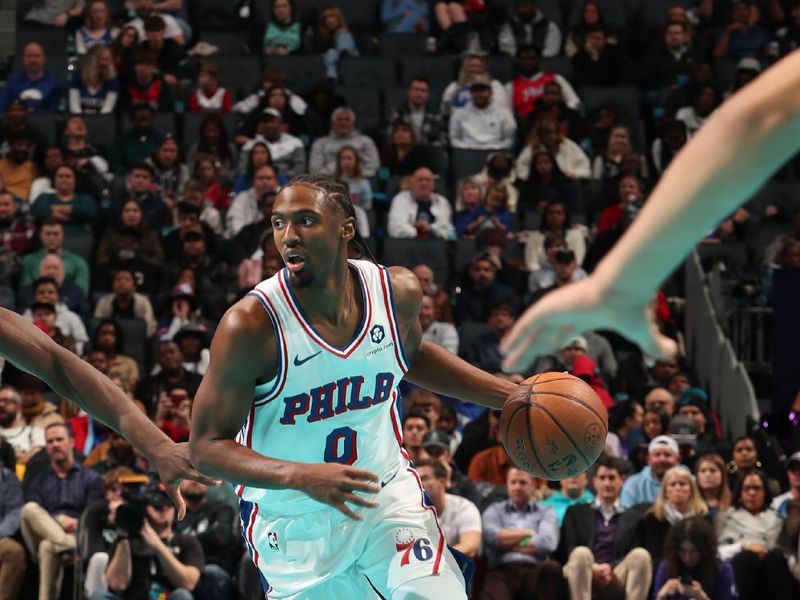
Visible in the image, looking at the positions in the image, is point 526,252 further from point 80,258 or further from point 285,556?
point 285,556

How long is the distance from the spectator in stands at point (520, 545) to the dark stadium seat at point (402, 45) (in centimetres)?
739

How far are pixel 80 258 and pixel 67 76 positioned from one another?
10.7ft

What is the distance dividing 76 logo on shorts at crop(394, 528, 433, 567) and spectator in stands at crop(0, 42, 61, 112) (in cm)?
1112

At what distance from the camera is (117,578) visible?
898cm

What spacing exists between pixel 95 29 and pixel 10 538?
25.0 ft

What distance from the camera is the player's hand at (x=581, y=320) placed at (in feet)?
7.22

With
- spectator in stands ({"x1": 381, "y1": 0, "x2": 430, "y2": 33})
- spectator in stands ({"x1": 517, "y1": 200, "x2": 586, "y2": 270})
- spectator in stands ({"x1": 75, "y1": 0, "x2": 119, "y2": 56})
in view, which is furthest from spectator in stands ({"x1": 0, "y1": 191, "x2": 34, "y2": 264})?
spectator in stands ({"x1": 381, "y1": 0, "x2": 430, "y2": 33})

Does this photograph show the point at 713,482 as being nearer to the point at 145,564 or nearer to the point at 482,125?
the point at 145,564

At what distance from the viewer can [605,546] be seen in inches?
378

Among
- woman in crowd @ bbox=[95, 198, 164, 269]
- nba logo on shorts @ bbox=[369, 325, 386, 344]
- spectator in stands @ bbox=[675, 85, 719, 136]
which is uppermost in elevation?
spectator in stands @ bbox=[675, 85, 719, 136]

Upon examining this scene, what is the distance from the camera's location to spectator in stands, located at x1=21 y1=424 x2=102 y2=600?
955 centimetres

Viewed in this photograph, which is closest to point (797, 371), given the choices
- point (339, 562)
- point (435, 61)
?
point (435, 61)

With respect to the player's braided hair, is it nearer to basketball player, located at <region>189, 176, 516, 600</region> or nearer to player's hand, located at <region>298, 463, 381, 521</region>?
basketball player, located at <region>189, 176, 516, 600</region>

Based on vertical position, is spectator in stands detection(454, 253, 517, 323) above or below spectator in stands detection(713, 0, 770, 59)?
below
